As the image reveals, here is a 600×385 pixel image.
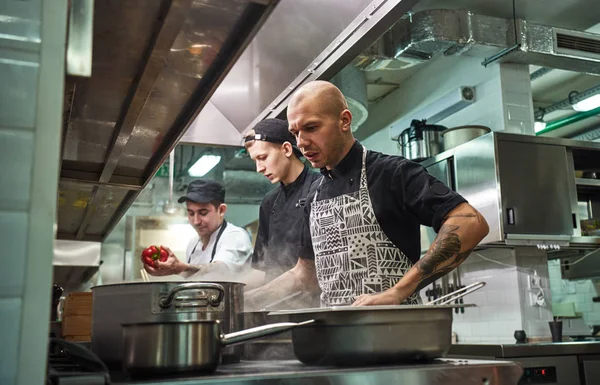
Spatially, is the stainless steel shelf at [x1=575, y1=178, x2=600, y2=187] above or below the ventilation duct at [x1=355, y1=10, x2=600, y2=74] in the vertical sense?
below

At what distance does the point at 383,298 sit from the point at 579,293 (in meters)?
4.90

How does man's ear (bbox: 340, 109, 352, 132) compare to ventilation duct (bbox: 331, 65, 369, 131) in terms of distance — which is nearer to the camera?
man's ear (bbox: 340, 109, 352, 132)

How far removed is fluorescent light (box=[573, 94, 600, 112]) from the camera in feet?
15.9

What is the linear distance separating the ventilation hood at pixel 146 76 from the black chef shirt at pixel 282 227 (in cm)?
59

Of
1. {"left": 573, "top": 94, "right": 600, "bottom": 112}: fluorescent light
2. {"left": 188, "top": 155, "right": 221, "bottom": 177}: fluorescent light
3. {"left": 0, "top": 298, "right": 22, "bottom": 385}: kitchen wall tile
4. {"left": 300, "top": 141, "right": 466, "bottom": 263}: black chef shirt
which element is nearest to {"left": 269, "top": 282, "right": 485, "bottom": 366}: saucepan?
{"left": 0, "top": 298, "right": 22, "bottom": 385}: kitchen wall tile

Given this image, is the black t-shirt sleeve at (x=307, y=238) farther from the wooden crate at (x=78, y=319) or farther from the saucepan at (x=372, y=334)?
the saucepan at (x=372, y=334)

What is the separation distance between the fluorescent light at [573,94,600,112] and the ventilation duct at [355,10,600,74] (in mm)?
591

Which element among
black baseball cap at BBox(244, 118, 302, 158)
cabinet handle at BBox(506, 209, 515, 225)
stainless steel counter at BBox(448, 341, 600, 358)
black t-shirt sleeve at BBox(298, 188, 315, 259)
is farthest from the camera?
cabinet handle at BBox(506, 209, 515, 225)

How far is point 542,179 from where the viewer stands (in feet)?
13.2

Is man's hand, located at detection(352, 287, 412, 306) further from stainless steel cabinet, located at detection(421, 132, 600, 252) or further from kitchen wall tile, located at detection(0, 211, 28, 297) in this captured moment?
stainless steel cabinet, located at detection(421, 132, 600, 252)

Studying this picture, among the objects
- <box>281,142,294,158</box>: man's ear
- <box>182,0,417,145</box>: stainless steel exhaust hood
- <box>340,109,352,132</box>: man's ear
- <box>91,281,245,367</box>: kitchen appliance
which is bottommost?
<box>91,281,245,367</box>: kitchen appliance

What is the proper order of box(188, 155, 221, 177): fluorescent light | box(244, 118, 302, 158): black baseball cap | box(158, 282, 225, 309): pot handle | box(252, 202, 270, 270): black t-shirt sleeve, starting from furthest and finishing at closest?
box(188, 155, 221, 177): fluorescent light < box(252, 202, 270, 270): black t-shirt sleeve < box(244, 118, 302, 158): black baseball cap < box(158, 282, 225, 309): pot handle

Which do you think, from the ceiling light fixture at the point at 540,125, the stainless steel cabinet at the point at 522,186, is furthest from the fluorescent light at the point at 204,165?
the ceiling light fixture at the point at 540,125

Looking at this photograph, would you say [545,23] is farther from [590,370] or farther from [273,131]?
[273,131]
